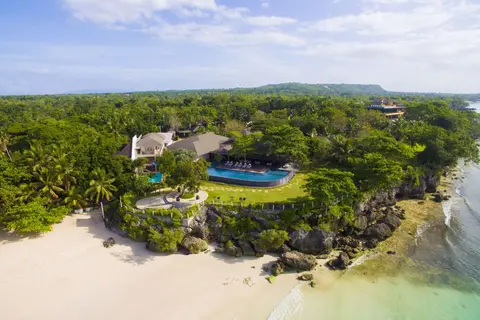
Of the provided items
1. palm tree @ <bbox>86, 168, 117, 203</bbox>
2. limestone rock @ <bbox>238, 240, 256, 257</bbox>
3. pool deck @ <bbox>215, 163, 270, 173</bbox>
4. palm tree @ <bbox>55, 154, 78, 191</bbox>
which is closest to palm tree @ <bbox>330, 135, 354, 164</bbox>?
pool deck @ <bbox>215, 163, 270, 173</bbox>

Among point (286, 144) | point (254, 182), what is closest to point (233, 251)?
point (254, 182)

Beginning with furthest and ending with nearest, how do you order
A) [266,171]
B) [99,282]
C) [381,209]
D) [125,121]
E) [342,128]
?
[125,121]
[342,128]
[266,171]
[381,209]
[99,282]

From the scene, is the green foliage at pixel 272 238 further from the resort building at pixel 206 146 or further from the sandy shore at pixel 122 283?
the resort building at pixel 206 146

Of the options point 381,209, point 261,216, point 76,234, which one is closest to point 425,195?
point 381,209

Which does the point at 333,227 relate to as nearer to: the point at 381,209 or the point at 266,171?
the point at 381,209

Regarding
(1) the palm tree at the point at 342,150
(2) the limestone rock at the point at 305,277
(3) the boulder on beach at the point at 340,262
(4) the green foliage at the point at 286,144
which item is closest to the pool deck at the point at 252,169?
(4) the green foliage at the point at 286,144
